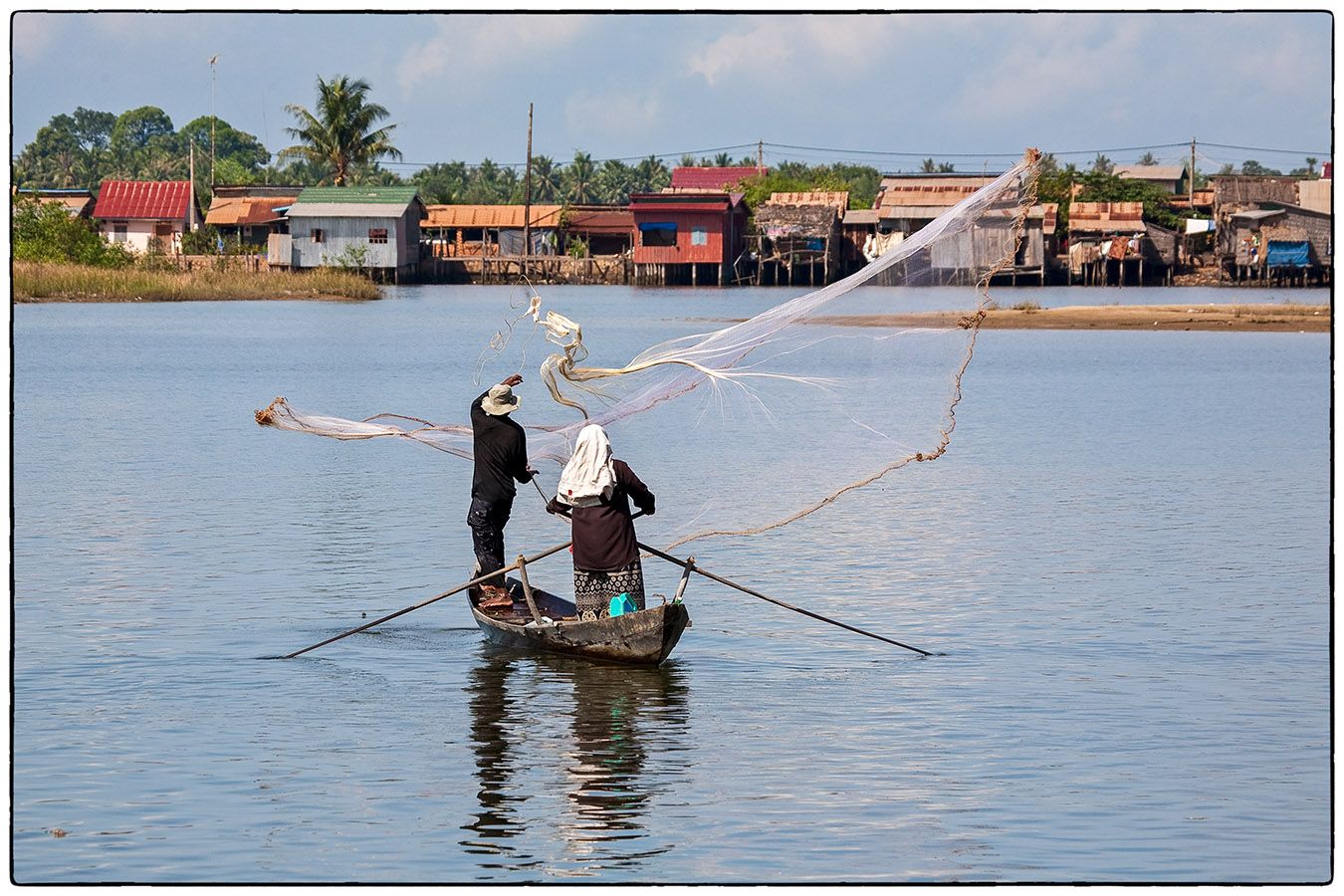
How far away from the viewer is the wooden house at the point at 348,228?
71062mm

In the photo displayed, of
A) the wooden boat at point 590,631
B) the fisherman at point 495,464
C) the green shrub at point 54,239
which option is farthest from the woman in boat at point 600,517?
the green shrub at point 54,239

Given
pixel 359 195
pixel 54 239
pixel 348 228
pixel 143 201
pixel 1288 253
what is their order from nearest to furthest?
pixel 54 239 < pixel 1288 253 < pixel 348 228 < pixel 359 195 < pixel 143 201

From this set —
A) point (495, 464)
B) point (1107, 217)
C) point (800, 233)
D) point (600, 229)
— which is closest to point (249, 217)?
point (600, 229)

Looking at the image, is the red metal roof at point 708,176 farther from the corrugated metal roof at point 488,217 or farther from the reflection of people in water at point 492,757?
the reflection of people in water at point 492,757

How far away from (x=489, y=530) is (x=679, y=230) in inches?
2528

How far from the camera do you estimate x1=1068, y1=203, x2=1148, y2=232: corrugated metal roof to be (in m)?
71.8

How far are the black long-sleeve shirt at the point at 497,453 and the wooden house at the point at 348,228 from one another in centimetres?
6048

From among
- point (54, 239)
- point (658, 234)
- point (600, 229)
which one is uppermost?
point (600, 229)

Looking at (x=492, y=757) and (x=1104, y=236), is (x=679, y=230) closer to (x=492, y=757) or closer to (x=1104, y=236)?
(x=1104, y=236)

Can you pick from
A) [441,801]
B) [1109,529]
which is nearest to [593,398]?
[441,801]

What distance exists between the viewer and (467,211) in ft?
266

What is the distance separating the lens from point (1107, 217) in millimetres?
72375

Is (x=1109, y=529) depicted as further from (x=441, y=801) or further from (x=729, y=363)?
(x=441, y=801)

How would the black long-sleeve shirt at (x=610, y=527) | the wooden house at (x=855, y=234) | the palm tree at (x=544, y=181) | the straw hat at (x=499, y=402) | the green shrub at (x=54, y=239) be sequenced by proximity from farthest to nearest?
1. the palm tree at (x=544, y=181)
2. the wooden house at (x=855, y=234)
3. the green shrub at (x=54, y=239)
4. the straw hat at (x=499, y=402)
5. the black long-sleeve shirt at (x=610, y=527)
